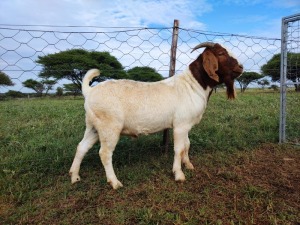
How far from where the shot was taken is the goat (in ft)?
12.1

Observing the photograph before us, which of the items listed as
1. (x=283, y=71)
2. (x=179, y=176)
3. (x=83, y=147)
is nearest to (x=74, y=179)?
(x=83, y=147)

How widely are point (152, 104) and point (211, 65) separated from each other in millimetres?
970

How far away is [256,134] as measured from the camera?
5.80 m

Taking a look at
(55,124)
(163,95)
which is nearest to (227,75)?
(163,95)

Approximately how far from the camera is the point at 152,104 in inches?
152

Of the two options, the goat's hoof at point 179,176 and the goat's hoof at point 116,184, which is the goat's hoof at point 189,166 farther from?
the goat's hoof at point 116,184

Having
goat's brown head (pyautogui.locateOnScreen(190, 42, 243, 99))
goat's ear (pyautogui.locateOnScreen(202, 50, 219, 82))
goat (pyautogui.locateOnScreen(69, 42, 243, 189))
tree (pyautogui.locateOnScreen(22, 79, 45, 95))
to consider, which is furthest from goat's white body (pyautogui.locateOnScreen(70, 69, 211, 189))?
tree (pyautogui.locateOnScreen(22, 79, 45, 95))

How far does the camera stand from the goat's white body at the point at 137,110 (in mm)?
3686

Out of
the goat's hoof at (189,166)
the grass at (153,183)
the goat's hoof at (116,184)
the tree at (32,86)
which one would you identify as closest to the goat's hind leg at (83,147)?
the grass at (153,183)

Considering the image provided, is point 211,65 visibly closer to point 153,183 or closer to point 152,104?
point 152,104

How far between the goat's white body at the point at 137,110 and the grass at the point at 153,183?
1.02ft

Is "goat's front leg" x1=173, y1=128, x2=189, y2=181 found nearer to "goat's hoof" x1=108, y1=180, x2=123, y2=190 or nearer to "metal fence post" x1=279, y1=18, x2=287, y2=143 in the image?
"goat's hoof" x1=108, y1=180, x2=123, y2=190

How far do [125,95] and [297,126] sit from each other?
14.7 ft

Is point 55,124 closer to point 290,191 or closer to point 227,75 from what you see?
point 227,75
